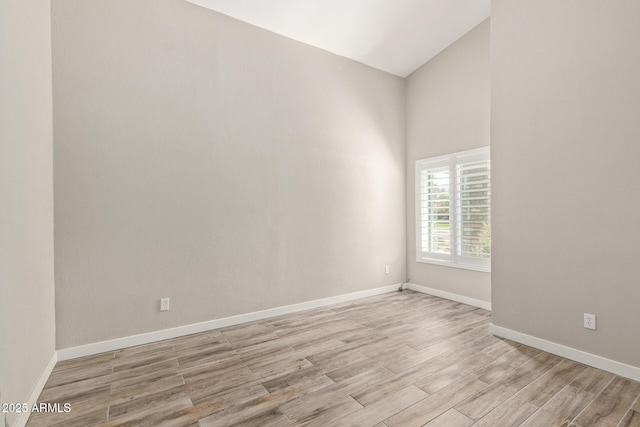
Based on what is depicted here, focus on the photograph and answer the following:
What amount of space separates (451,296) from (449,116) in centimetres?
246

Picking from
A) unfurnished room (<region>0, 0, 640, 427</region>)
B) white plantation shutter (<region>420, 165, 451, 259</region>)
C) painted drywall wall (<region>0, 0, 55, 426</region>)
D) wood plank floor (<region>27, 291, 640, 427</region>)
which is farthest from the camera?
white plantation shutter (<region>420, 165, 451, 259</region>)

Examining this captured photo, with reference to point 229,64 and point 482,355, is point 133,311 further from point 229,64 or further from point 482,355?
point 482,355

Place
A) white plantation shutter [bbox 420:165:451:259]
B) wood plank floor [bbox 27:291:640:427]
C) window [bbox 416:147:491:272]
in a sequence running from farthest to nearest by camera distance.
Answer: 1. white plantation shutter [bbox 420:165:451:259]
2. window [bbox 416:147:491:272]
3. wood plank floor [bbox 27:291:640:427]

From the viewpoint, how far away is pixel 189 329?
10.5ft

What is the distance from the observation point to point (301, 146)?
397cm

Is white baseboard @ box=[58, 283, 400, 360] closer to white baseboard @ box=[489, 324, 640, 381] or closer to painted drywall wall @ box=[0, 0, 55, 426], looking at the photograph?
painted drywall wall @ box=[0, 0, 55, 426]

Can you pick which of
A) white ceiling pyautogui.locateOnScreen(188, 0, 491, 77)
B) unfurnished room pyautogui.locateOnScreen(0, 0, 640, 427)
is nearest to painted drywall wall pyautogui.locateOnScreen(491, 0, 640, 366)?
unfurnished room pyautogui.locateOnScreen(0, 0, 640, 427)

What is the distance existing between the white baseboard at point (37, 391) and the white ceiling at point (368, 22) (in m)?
3.51

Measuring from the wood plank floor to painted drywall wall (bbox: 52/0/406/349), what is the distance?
1.68 ft

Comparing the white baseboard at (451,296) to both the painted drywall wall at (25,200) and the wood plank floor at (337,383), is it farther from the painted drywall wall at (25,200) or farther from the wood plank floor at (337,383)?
the painted drywall wall at (25,200)

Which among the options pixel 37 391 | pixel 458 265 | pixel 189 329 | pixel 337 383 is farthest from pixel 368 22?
pixel 37 391

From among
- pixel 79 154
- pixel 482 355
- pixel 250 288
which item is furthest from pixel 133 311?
pixel 482 355

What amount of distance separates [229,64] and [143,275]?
7.71 feet

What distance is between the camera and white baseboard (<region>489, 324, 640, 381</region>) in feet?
7.52
